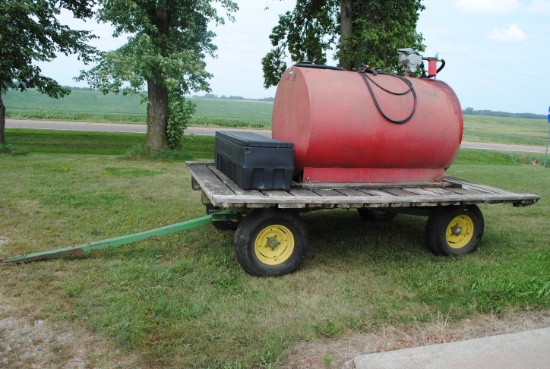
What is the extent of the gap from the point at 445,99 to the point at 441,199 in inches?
57.0

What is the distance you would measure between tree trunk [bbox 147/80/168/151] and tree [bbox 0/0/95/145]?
251cm

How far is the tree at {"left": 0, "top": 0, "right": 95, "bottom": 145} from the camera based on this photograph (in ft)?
42.1

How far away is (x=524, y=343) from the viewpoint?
3650 millimetres

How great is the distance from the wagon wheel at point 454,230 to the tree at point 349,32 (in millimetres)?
7197

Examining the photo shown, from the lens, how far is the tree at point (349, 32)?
501 inches

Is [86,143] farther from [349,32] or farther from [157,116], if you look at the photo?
[349,32]

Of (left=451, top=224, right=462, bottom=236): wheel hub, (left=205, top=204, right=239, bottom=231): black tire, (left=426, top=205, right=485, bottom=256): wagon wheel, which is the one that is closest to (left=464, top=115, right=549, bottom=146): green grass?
(left=426, top=205, right=485, bottom=256): wagon wheel

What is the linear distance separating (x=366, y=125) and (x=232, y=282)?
228 centimetres

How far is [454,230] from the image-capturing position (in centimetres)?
599

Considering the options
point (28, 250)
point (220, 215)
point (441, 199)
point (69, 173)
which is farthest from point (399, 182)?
point (69, 173)

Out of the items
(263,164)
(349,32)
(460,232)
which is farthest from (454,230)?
(349,32)

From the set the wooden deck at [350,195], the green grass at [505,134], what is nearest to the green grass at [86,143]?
the wooden deck at [350,195]

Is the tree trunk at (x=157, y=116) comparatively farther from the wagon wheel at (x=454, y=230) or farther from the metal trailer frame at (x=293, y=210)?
the wagon wheel at (x=454, y=230)

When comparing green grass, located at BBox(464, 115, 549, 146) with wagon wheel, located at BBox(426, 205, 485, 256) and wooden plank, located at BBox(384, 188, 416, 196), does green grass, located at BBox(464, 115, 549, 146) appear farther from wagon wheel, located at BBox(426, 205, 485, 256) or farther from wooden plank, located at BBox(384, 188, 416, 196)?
wooden plank, located at BBox(384, 188, 416, 196)
